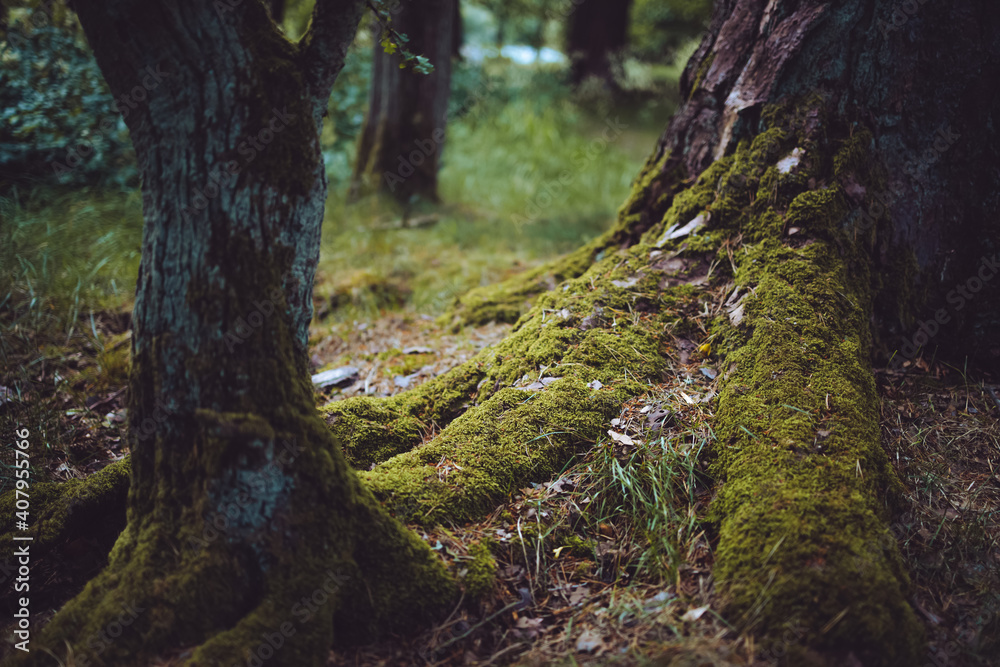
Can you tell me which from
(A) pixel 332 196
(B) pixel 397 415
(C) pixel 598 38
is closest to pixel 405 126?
(A) pixel 332 196

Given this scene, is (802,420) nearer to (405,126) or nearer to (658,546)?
(658,546)

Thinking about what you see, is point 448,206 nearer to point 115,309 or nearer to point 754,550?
point 115,309

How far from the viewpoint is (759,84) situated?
3092 mm

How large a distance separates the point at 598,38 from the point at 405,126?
7.92 metres

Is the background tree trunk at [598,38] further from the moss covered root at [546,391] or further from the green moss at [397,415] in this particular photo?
the green moss at [397,415]

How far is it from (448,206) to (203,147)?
555cm

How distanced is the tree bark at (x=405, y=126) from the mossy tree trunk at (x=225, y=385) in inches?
197

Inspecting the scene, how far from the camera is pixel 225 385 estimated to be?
1809mm

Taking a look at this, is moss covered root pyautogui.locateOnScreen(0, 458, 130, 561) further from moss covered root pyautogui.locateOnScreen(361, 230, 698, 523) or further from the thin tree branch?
the thin tree branch

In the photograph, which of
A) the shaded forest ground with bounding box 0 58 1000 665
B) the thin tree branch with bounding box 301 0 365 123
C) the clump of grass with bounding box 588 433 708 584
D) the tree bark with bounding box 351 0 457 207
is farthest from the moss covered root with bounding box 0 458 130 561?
the tree bark with bounding box 351 0 457 207

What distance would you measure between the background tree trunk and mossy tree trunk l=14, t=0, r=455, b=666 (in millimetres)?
12000

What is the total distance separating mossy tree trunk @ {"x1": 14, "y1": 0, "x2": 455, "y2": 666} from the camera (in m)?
1.71

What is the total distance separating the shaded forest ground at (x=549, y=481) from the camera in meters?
1.89

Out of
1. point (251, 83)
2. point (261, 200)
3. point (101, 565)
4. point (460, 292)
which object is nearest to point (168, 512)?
point (101, 565)
